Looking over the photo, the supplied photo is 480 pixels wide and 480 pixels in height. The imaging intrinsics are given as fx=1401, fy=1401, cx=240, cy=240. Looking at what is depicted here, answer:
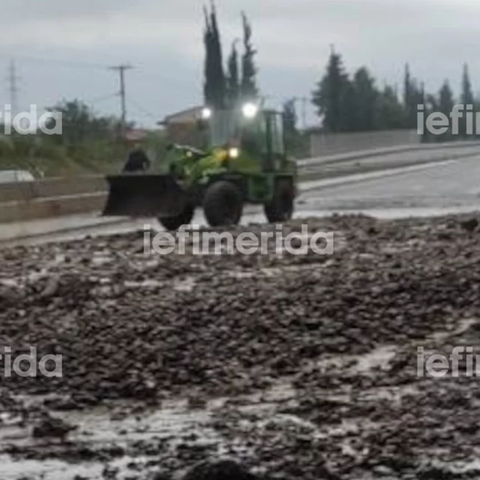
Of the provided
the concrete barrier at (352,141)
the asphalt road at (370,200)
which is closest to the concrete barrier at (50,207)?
the asphalt road at (370,200)

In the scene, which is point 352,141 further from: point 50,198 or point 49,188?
point 50,198

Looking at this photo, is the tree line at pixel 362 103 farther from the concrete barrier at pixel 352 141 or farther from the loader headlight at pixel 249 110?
the loader headlight at pixel 249 110

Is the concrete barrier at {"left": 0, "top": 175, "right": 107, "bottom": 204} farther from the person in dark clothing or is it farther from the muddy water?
the muddy water

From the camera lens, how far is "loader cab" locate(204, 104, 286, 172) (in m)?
26.8

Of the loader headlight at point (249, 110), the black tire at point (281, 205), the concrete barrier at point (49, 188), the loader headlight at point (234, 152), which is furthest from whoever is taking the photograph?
the concrete barrier at point (49, 188)

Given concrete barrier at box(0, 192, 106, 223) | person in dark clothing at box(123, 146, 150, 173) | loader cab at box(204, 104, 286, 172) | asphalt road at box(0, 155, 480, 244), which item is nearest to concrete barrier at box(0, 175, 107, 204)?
concrete barrier at box(0, 192, 106, 223)

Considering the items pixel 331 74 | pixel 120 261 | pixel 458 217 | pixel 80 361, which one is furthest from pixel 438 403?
pixel 331 74

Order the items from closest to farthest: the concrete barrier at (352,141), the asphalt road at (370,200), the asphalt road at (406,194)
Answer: the asphalt road at (370,200) < the asphalt road at (406,194) < the concrete barrier at (352,141)

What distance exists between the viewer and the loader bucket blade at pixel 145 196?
2527 centimetres

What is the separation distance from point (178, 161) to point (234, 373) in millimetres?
16638

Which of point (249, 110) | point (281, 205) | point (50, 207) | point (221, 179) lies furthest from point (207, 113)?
point (50, 207)

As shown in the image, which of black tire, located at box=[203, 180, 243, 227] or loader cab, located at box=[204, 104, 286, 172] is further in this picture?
loader cab, located at box=[204, 104, 286, 172]

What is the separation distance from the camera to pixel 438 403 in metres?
8.18

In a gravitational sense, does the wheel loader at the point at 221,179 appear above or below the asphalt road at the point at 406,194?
above
